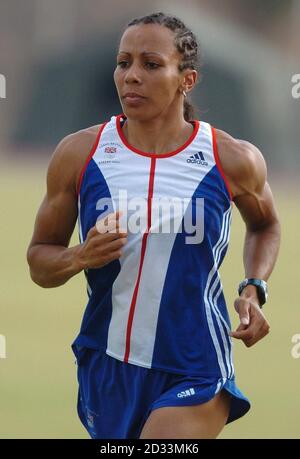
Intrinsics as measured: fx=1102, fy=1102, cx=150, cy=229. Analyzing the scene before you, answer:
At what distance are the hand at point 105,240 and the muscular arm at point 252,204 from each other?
51cm

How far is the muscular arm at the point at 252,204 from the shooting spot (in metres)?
4.12

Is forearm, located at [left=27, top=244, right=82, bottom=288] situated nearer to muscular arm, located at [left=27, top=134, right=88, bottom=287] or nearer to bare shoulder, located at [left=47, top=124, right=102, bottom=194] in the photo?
muscular arm, located at [left=27, top=134, right=88, bottom=287]

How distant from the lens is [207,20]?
19.2 m

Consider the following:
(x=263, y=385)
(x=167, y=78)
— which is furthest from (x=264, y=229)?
(x=263, y=385)

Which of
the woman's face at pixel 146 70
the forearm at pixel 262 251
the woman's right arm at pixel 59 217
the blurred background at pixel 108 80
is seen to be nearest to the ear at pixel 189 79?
the woman's face at pixel 146 70

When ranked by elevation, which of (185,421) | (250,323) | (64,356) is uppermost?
(250,323)

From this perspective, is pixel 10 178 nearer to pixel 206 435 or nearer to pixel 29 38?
pixel 29 38

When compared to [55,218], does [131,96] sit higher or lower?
higher

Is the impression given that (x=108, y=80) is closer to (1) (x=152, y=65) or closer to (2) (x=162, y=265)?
(1) (x=152, y=65)

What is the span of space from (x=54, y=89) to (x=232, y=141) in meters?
16.3

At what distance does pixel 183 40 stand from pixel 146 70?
0.88 feet

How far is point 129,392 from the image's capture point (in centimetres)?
398

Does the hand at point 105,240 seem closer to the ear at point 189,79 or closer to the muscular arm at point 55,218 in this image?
the muscular arm at point 55,218

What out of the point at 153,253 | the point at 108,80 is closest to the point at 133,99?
the point at 153,253
